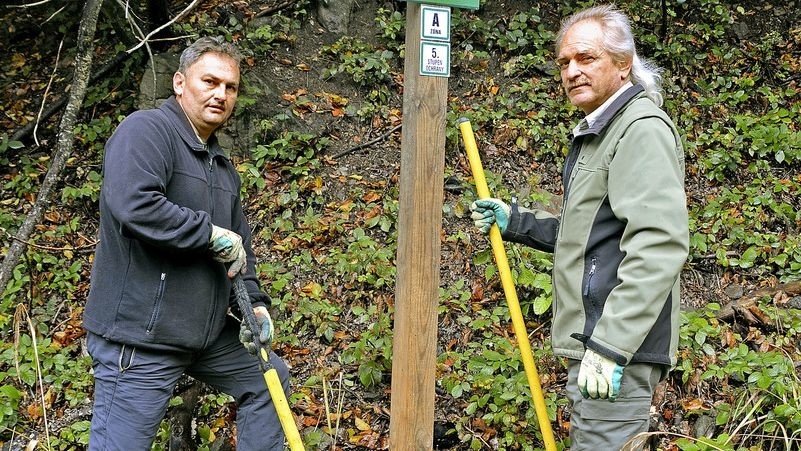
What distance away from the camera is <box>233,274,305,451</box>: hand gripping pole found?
2.76 meters

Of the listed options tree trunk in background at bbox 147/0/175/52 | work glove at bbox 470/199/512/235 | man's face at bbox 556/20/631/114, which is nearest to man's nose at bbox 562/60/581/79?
man's face at bbox 556/20/631/114

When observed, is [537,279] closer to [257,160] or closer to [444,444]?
[444,444]

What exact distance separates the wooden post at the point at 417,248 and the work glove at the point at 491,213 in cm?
26

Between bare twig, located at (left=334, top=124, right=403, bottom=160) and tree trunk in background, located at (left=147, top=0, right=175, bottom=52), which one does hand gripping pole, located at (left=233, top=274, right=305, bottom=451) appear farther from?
tree trunk in background, located at (left=147, top=0, right=175, bottom=52)

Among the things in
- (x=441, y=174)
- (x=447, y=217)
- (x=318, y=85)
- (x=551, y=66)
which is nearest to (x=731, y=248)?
(x=447, y=217)

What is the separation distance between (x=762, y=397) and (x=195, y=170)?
345cm

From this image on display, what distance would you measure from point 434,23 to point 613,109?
34.7 inches

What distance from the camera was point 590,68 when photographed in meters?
2.63

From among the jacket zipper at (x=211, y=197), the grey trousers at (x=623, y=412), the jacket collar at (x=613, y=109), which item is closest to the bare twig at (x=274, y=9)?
the jacket zipper at (x=211, y=197)

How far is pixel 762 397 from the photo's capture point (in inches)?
153

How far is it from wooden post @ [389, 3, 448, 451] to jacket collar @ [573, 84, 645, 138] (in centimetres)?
71

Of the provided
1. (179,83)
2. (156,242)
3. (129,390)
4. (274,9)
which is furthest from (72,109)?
(274,9)

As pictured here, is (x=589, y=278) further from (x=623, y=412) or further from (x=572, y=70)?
(x=572, y=70)

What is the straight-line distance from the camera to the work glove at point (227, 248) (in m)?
2.80
